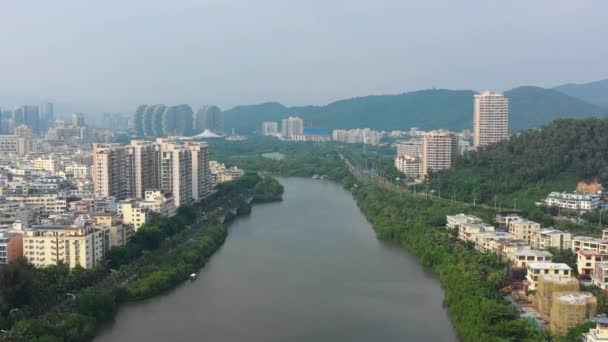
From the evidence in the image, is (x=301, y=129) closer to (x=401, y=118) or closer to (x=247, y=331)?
(x=401, y=118)

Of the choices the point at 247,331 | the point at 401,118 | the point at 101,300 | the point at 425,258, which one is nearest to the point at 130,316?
the point at 101,300

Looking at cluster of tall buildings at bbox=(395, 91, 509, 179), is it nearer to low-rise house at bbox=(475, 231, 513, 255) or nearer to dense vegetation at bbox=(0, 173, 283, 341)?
dense vegetation at bbox=(0, 173, 283, 341)

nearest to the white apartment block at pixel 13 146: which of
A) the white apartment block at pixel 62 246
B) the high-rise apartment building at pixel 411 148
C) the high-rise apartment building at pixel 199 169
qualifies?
the high-rise apartment building at pixel 199 169

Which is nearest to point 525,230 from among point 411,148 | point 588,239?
point 588,239

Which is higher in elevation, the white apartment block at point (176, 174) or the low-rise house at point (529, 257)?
the white apartment block at point (176, 174)

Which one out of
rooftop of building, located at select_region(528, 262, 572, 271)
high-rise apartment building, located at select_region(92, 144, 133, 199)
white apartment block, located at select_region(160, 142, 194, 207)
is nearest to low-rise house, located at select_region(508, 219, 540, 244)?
rooftop of building, located at select_region(528, 262, 572, 271)

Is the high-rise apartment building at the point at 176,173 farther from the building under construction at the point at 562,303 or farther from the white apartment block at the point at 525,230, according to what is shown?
the building under construction at the point at 562,303
